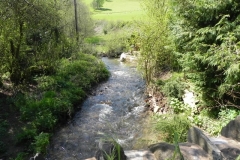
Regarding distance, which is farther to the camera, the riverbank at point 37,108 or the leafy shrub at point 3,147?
the riverbank at point 37,108

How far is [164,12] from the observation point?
42.7 ft

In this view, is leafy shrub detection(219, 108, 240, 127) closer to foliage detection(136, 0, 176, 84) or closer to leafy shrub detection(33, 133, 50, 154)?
foliage detection(136, 0, 176, 84)

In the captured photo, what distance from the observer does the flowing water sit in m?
7.31

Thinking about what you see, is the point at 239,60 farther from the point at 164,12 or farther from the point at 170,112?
the point at 164,12

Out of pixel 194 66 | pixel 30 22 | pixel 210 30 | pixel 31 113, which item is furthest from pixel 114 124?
pixel 30 22

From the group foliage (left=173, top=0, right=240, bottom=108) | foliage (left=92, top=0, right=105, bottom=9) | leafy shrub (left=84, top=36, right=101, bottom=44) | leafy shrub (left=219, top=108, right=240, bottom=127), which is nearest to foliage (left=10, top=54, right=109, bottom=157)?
foliage (left=173, top=0, right=240, bottom=108)

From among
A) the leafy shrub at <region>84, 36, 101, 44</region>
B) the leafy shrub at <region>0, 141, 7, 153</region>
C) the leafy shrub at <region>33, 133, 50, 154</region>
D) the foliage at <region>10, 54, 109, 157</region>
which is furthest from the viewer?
the leafy shrub at <region>84, 36, 101, 44</region>

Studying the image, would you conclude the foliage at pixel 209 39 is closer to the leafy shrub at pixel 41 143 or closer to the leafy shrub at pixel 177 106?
the leafy shrub at pixel 177 106

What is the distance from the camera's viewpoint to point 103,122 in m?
9.32

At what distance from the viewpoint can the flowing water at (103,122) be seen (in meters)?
7.31

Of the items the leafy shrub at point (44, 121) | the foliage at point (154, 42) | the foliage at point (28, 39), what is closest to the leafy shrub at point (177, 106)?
the foliage at point (154, 42)

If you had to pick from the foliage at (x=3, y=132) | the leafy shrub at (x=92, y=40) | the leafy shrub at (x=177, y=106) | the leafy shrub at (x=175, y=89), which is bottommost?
the leafy shrub at (x=92, y=40)

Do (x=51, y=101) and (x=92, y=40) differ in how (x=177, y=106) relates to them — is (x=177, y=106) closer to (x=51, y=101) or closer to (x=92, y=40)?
(x=51, y=101)

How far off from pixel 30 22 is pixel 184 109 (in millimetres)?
7542
